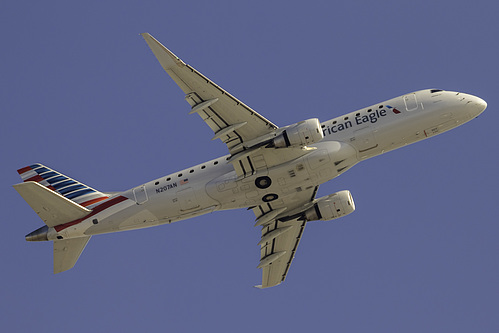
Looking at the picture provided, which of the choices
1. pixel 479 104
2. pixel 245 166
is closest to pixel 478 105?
pixel 479 104

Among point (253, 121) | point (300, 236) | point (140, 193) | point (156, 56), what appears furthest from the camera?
point (300, 236)

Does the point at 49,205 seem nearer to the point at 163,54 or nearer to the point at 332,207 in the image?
the point at 163,54

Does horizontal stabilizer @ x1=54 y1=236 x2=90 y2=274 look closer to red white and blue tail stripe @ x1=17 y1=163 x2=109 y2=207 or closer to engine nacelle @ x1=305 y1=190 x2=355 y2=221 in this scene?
red white and blue tail stripe @ x1=17 y1=163 x2=109 y2=207

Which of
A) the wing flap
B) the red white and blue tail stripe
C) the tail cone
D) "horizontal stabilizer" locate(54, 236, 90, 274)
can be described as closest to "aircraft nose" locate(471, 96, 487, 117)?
the wing flap

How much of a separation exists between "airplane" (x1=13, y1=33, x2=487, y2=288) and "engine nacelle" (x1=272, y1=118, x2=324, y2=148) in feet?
0.23

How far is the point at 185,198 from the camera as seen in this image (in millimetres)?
56062

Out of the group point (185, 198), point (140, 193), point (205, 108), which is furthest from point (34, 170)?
point (205, 108)

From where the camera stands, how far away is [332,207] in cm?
5909

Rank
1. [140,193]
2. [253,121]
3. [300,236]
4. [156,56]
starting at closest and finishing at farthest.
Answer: [156,56] → [253,121] → [140,193] → [300,236]

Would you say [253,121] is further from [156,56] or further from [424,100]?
[424,100]

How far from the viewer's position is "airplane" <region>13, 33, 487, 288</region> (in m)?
52.7

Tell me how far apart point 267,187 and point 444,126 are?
46.0 ft

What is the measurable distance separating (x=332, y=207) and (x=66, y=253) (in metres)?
21.7

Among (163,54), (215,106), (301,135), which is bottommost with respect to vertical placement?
(301,135)
